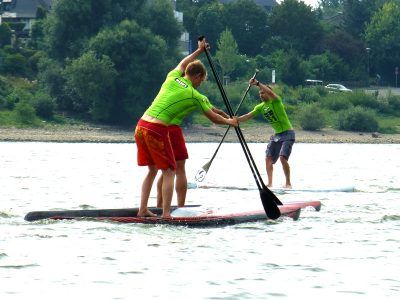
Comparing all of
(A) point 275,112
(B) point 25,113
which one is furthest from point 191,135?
(A) point 275,112

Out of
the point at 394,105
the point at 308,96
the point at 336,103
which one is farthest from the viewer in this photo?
the point at 394,105

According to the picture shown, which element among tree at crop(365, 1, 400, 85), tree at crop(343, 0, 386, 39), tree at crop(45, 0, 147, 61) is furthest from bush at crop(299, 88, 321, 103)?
tree at crop(343, 0, 386, 39)

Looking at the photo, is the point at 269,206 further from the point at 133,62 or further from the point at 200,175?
the point at 133,62

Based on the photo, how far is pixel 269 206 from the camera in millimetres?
16266

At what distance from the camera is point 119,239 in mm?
14523

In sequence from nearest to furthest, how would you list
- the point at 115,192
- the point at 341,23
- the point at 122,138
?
the point at 115,192, the point at 122,138, the point at 341,23

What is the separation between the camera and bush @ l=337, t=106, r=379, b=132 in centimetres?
7325

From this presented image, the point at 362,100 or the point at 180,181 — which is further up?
the point at 180,181

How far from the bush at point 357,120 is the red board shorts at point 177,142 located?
57.9 meters

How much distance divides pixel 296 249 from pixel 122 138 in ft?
170

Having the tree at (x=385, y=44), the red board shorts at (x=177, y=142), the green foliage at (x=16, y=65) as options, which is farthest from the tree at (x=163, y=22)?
the red board shorts at (x=177, y=142)

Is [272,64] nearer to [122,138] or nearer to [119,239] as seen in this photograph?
[122,138]

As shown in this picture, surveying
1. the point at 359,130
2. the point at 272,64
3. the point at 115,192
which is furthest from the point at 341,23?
the point at 115,192

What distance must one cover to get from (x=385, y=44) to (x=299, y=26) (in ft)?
25.4
